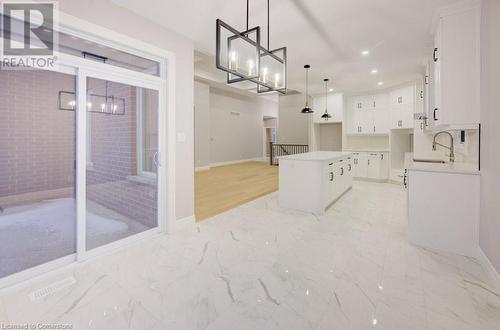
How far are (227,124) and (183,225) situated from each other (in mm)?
7561

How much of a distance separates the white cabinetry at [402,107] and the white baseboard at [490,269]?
4440 millimetres

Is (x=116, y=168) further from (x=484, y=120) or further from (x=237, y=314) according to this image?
(x=484, y=120)

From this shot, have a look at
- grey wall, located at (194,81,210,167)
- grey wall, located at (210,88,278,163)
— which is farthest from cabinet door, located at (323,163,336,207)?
grey wall, located at (210,88,278,163)

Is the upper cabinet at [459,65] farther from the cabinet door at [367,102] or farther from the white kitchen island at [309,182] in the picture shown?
the cabinet door at [367,102]

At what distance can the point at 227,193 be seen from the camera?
505 centimetres

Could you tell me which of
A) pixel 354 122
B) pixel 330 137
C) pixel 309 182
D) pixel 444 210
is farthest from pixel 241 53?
pixel 330 137

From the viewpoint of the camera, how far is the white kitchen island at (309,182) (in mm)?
3715

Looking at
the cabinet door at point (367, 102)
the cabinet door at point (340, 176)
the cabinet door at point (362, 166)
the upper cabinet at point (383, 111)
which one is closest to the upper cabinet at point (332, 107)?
the upper cabinet at point (383, 111)

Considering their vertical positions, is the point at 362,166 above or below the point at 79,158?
below

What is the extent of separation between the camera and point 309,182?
149 inches

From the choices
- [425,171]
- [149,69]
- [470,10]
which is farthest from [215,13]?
[425,171]

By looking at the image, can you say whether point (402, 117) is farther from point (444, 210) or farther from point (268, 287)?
point (268, 287)

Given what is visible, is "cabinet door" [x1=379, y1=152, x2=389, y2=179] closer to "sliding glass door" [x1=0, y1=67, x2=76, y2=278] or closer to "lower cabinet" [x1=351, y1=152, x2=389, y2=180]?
"lower cabinet" [x1=351, y1=152, x2=389, y2=180]

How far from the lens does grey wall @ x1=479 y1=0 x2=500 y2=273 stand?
6.45ft
